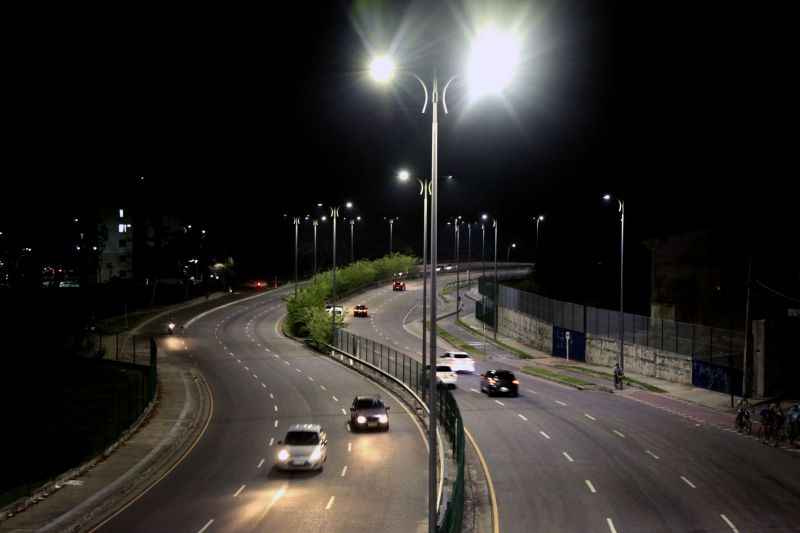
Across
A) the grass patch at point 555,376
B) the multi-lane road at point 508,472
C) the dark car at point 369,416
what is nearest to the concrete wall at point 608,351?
the grass patch at point 555,376

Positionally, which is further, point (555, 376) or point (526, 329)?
point (526, 329)

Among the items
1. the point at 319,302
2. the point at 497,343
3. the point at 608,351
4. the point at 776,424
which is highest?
the point at 319,302

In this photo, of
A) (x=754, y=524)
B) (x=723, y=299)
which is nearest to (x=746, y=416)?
(x=754, y=524)

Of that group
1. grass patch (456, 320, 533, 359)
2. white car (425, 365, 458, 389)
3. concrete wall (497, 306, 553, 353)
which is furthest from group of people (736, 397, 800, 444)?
concrete wall (497, 306, 553, 353)

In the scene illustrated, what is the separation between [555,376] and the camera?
49.9 metres

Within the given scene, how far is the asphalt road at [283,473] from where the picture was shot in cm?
1989

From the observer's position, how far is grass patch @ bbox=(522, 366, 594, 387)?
46.9 meters

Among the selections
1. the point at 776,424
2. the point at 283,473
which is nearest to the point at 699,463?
the point at 776,424

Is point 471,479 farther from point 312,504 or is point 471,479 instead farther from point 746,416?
point 746,416

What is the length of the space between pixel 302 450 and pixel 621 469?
33.5 feet

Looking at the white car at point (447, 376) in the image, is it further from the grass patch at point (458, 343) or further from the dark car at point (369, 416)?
the grass patch at point (458, 343)

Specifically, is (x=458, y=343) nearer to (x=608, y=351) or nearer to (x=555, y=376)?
(x=608, y=351)

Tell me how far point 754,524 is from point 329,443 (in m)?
16.5

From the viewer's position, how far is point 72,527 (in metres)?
19.8
